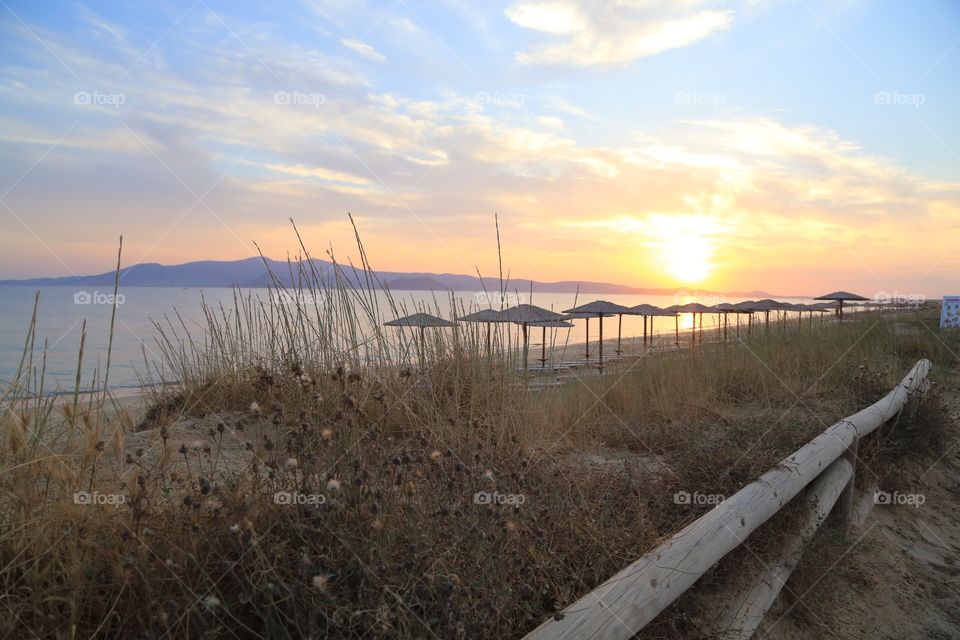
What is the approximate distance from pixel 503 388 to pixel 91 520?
9.36 ft

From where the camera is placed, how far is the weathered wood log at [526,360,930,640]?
192 cm

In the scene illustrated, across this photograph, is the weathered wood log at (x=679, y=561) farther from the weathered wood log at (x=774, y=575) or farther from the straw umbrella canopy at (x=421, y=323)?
the straw umbrella canopy at (x=421, y=323)

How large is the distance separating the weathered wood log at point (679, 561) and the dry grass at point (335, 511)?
0.20 meters

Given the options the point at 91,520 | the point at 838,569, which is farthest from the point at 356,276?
the point at 838,569

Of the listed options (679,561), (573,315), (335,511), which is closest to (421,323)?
(679,561)

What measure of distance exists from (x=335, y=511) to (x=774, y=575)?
2372mm

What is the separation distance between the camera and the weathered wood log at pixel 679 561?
1.92 metres

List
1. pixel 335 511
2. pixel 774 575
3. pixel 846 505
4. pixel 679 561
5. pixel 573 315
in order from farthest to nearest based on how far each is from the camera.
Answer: pixel 573 315 < pixel 846 505 < pixel 774 575 < pixel 679 561 < pixel 335 511

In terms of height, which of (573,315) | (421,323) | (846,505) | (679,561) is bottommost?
(846,505)

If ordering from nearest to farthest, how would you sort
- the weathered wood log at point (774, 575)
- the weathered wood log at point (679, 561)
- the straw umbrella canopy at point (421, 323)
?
the weathered wood log at point (679, 561) < the weathered wood log at point (774, 575) < the straw umbrella canopy at point (421, 323)

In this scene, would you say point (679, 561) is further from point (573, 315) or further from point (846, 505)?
point (573, 315)

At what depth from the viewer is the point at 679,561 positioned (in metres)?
2.41

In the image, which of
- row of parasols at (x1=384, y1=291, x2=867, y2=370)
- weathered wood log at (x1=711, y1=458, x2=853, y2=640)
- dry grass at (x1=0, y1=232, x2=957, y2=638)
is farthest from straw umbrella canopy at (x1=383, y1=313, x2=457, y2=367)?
weathered wood log at (x1=711, y1=458, x2=853, y2=640)

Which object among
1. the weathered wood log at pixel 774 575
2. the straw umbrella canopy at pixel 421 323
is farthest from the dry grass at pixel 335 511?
the weathered wood log at pixel 774 575
